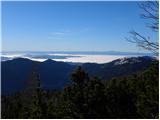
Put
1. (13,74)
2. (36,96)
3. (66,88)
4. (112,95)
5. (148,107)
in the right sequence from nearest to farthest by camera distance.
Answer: (148,107) → (66,88) → (112,95) → (36,96) → (13,74)

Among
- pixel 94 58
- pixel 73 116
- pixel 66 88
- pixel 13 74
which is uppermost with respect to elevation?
pixel 94 58

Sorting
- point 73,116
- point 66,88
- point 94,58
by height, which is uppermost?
point 94,58

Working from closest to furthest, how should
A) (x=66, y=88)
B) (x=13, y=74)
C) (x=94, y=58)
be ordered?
(x=94, y=58), (x=66, y=88), (x=13, y=74)

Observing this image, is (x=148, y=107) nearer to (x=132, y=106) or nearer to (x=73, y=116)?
(x=73, y=116)

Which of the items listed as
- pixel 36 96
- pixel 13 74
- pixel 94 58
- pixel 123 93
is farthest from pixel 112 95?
pixel 13 74

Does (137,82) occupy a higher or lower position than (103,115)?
higher

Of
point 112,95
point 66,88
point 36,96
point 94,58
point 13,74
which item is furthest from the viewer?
point 13,74

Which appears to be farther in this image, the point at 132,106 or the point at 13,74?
the point at 13,74

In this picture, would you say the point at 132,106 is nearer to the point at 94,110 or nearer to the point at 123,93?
the point at 123,93

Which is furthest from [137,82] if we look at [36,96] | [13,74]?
[13,74]
